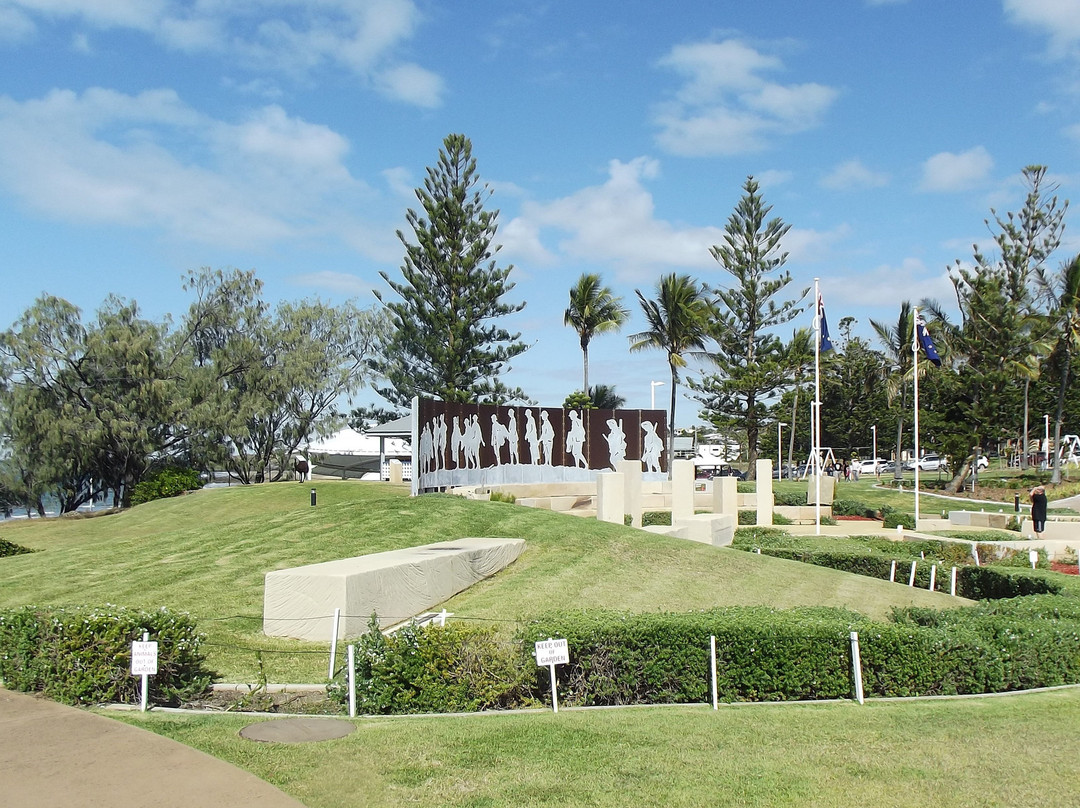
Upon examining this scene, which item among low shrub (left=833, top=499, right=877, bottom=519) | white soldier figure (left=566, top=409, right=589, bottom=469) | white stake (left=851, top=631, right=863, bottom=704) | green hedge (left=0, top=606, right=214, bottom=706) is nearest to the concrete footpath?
green hedge (left=0, top=606, right=214, bottom=706)

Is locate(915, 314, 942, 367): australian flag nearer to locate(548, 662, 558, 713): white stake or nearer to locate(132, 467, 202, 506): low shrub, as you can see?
locate(548, 662, 558, 713): white stake

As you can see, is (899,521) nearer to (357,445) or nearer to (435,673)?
(435,673)

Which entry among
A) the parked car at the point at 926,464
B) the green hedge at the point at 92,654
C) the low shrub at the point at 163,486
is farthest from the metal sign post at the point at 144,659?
the parked car at the point at 926,464

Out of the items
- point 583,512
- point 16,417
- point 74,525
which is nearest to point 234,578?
point 583,512

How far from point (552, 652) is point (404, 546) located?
8341 millimetres

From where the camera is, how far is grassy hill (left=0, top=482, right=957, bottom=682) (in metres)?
12.1

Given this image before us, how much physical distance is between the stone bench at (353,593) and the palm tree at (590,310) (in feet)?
103

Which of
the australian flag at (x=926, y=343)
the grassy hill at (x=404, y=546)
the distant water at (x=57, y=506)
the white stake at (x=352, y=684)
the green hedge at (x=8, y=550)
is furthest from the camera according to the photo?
the distant water at (x=57, y=506)

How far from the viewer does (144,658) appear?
7676 mm

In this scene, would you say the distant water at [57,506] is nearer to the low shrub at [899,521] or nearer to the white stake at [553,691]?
the low shrub at [899,521]

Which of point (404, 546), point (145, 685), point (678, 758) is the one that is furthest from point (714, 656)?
point (404, 546)

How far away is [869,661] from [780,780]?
10.9 ft

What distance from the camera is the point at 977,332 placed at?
46000 mm

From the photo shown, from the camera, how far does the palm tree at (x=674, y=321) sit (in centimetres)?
4388
